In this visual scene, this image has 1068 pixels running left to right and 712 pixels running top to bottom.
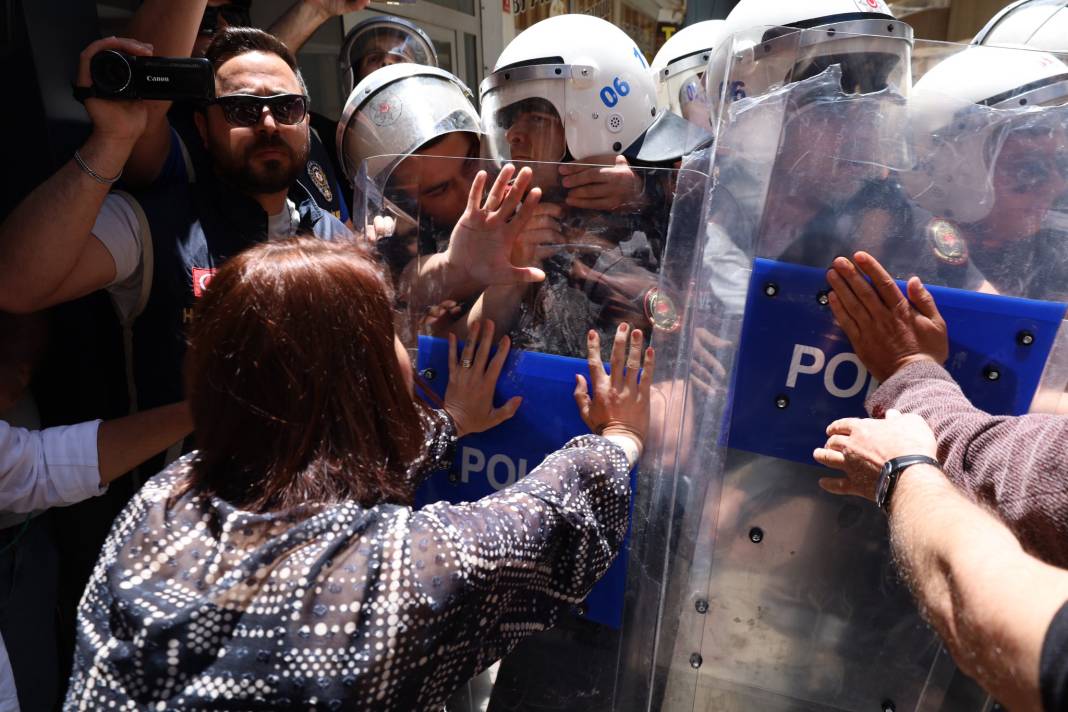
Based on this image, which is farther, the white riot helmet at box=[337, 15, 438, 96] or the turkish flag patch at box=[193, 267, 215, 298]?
the white riot helmet at box=[337, 15, 438, 96]

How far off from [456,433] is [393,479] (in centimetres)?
48

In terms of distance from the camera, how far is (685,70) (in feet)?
9.88

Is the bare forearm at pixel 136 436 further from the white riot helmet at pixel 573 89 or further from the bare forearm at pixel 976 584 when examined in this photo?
the bare forearm at pixel 976 584

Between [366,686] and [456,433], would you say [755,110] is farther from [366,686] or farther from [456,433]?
[366,686]

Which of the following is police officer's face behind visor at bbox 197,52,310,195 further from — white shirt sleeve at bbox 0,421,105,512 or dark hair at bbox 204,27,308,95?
white shirt sleeve at bbox 0,421,105,512

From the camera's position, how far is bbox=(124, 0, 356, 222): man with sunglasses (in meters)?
1.83

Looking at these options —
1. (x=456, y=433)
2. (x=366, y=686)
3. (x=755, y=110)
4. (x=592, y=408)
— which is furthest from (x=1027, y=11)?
(x=366, y=686)

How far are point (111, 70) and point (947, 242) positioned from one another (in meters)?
1.90

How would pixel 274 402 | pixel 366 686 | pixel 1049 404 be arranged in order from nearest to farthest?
pixel 366 686, pixel 274 402, pixel 1049 404

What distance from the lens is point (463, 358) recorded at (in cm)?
159

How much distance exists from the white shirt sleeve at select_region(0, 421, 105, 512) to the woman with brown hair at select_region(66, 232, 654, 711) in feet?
2.40

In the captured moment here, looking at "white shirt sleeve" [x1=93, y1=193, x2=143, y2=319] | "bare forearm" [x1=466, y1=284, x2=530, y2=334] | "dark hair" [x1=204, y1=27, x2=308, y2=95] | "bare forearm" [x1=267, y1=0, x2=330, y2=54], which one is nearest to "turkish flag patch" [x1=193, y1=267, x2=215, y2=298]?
"white shirt sleeve" [x1=93, y1=193, x2=143, y2=319]

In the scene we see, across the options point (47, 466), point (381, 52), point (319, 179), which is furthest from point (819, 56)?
point (381, 52)

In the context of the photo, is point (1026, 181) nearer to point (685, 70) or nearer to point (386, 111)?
point (386, 111)
